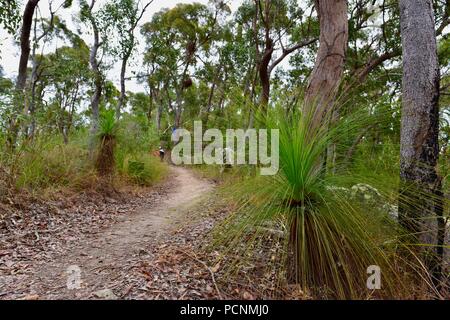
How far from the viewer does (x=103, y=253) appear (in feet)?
7.27

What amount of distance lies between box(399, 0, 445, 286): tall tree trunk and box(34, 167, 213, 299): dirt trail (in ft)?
4.51

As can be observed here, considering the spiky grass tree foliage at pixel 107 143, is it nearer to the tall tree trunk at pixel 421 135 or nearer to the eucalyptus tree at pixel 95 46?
the eucalyptus tree at pixel 95 46

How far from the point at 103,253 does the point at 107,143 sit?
112 inches

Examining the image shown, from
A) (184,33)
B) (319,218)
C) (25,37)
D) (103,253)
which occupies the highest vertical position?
(184,33)

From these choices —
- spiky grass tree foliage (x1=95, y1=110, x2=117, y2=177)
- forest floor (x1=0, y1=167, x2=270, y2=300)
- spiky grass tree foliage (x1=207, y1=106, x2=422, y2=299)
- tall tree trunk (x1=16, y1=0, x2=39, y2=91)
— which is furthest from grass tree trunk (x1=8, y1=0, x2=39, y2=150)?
spiky grass tree foliage (x1=207, y1=106, x2=422, y2=299)

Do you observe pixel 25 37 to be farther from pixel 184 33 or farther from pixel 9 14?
pixel 184 33

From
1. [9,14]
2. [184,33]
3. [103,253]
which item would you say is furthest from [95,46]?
[184,33]

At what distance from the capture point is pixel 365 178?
142 centimetres

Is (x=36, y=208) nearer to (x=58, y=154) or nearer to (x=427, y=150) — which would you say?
(x=58, y=154)

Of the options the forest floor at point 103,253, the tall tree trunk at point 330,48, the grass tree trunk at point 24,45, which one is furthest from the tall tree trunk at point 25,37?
the tall tree trunk at point 330,48

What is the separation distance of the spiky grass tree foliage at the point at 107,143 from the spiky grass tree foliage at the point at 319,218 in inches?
146

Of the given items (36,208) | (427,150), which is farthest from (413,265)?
(36,208)

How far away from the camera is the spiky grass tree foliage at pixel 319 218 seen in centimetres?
134

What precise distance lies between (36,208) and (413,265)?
12.4 feet
